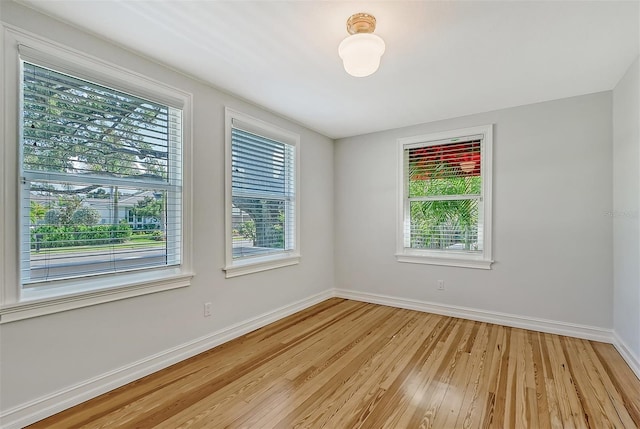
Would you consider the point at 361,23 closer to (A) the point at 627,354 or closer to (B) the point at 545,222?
(B) the point at 545,222

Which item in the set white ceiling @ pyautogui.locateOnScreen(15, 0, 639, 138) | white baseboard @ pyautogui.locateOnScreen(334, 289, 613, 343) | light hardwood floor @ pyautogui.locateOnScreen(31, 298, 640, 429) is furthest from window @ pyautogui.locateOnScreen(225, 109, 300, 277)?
white baseboard @ pyautogui.locateOnScreen(334, 289, 613, 343)

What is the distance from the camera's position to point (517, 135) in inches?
132

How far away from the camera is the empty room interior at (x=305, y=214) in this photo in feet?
5.97

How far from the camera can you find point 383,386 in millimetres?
2184

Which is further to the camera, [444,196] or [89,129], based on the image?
[444,196]

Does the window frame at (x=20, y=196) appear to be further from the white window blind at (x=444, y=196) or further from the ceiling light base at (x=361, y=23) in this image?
the white window blind at (x=444, y=196)

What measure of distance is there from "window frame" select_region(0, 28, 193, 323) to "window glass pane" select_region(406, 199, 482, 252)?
2.96m

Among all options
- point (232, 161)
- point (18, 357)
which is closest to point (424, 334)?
point (232, 161)

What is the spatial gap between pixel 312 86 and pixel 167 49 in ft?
3.98

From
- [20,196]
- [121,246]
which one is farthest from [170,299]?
[20,196]

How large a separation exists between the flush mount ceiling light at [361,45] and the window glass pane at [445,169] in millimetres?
2268

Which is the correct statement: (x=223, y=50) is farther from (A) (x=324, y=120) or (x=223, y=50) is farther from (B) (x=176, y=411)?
(B) (x=176, y=411)

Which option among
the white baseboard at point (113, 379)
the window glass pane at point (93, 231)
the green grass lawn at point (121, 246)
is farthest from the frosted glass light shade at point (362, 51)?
the white baseboard at point (113, 379)

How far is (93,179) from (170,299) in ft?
3.52
